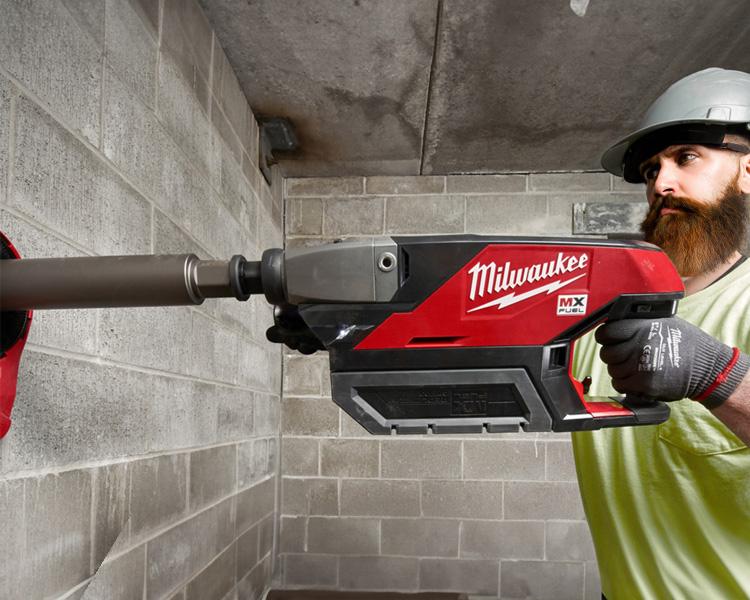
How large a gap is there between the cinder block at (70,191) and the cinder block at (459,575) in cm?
242

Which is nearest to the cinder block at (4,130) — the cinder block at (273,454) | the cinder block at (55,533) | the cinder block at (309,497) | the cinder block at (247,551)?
the cinder block at (55,533)

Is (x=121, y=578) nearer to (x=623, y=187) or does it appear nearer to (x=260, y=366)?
(x=260, y=366)

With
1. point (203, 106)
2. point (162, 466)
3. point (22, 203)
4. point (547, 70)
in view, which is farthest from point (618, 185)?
point (22, 203)

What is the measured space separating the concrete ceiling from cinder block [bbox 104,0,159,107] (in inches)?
20.5

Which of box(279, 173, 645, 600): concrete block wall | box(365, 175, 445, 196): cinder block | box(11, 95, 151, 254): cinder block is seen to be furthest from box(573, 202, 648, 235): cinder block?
box(11, 95, 151, 254): cinder block

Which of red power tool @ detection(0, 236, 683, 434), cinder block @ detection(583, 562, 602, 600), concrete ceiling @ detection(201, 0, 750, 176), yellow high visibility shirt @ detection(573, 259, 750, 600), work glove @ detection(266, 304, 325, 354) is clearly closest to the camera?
red power tool @ detection(0, 236, 683, 434)

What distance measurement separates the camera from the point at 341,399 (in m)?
0.66

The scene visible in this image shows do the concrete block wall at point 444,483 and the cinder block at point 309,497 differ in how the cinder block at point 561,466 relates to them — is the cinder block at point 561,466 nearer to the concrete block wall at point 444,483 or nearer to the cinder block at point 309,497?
the concrete block wall at point 444,483

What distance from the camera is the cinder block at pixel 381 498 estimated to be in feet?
9.77

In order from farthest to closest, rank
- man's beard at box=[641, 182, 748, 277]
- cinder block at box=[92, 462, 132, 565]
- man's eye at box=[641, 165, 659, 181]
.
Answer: man's eye at box=[641, 165, 659, 181] < man's beard at box=[641, 182, 748, 277] < cinder block at box=[92, 462, 132, 565]

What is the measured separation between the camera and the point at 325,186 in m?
3.14

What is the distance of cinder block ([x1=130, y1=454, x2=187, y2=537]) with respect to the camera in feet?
4.28

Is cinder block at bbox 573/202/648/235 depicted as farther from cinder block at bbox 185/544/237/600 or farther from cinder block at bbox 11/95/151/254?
cinder block at bbox 11/95/151/254

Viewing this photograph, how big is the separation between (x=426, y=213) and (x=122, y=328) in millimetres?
2129
